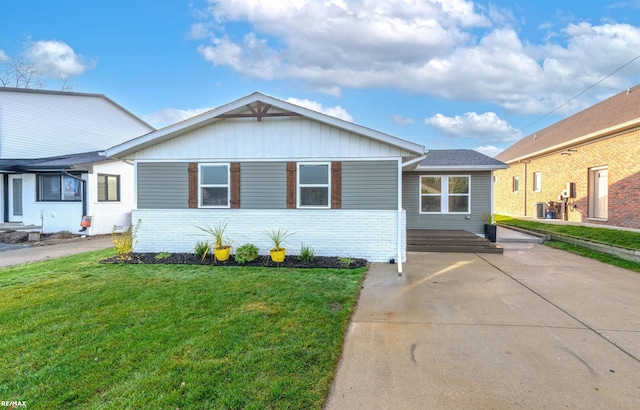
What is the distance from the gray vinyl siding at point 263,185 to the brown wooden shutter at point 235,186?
8cm

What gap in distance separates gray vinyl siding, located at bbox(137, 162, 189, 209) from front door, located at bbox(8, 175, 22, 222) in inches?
374

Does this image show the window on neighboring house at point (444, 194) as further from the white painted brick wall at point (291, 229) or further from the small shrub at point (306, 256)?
the small shrub at point (306, 256)

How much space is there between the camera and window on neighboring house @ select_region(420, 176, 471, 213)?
11.1 m

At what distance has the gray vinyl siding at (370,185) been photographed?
753cm

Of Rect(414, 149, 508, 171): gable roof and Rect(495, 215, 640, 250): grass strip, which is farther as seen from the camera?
Rect(414, 149, 508, 171): gable roof

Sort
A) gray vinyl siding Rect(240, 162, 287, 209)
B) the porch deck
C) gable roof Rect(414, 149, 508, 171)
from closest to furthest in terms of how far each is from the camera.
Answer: gray vinyl siding Rect(240, 162, 287, 209) → the porch deck → gable roof Rect(414, 149, 508, 171)

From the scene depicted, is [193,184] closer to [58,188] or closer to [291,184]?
[291,184]

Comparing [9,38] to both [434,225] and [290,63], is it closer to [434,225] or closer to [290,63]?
[290,63]

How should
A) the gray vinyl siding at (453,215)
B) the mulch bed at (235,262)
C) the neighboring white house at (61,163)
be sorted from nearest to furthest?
the mulch bed at (235,262)
the gray vinyl siding at (453,215)
the neighboring white house at (61,163)

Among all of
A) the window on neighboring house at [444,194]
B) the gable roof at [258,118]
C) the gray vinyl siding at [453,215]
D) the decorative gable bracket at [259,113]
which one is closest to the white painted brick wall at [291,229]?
the gable roof at [258,118]

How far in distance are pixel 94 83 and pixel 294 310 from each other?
74.5 ft

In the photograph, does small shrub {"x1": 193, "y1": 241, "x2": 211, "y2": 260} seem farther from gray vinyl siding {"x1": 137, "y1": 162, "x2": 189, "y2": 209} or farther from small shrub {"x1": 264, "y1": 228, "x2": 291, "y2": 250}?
small shrub {"x1": 264, "y1": 228, "x2": 291, "y2": 250}

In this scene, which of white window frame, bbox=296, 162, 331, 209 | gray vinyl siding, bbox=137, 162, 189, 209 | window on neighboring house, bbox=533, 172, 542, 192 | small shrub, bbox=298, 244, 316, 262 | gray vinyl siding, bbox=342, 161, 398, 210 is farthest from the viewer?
window on neighboring house, bbox=533, 172, 542, 192

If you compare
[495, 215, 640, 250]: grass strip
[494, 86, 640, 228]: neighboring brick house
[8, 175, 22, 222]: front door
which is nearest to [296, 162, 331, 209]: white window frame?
[495, 215, 640, 250]: grass strip
